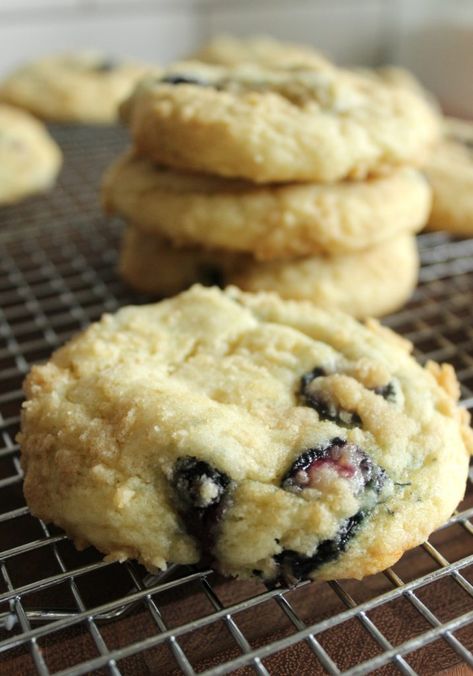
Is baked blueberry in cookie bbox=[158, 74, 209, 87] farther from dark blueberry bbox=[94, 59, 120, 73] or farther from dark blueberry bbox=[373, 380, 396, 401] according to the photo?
dark blueberry bbox=[94, 59, 120, 73]

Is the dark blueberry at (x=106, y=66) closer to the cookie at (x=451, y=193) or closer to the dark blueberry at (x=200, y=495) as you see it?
the cookie at (x=451, y=193)

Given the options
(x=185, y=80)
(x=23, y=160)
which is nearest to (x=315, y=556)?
(x=185, y=80)

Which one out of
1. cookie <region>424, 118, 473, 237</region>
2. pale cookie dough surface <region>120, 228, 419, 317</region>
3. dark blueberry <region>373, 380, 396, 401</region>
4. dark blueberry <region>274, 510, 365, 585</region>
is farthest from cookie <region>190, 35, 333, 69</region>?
dark blueberry <region>274, 510, 365, 585</region>

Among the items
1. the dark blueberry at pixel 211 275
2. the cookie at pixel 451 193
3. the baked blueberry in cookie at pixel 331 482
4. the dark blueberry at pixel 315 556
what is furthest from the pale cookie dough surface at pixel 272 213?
the dark blueberry at pixel 315 556

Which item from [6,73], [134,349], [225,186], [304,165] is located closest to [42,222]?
[225,186]

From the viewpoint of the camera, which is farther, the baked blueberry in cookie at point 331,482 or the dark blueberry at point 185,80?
the dark blueberry at point 185,80

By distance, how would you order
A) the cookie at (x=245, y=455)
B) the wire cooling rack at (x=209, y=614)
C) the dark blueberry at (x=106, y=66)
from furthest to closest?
the dark blueberry at (x=106, y=66)
the cookie at (x=245, y=455)
the wire cooling rack at (x=209, y=614)

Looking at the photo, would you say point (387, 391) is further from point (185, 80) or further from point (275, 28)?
point (275, 28)
